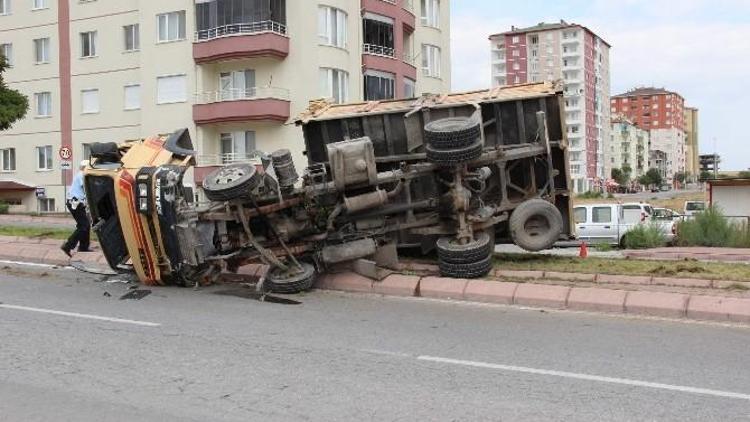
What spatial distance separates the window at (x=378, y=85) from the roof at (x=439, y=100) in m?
27.3

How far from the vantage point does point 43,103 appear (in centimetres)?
4325

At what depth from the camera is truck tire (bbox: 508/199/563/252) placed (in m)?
10.3

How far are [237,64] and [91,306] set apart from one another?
29.3 meters

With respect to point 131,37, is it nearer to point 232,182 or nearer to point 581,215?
point 581,215

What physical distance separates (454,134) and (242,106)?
27077mm

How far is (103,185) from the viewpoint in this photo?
992 centimetres

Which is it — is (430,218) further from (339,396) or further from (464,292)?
(339,396)

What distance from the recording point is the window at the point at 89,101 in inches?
1640

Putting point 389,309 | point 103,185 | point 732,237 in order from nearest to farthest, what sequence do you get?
point 389,309, point 103,185, point 732,237

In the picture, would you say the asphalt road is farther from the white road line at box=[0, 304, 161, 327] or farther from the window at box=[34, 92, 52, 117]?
the window at box=[34, 92, 52, 117]

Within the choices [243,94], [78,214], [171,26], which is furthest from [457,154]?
[171,26]

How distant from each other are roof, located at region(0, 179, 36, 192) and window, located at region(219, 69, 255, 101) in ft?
47.8

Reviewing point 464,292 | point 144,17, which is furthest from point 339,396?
point 144,17

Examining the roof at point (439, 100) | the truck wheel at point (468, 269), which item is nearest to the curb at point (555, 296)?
the truck wheel at point (468, 269)
